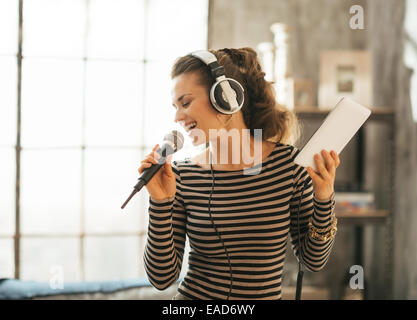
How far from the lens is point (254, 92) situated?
99cm

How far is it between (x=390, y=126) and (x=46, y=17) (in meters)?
1.72

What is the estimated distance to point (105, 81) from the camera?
2076 millimetres

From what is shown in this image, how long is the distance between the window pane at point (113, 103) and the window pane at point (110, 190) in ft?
0.23

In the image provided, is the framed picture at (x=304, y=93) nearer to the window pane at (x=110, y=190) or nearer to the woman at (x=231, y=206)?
the window pane at (x=110, y=190)

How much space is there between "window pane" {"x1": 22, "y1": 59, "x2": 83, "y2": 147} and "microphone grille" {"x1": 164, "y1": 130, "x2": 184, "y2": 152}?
1.36 meters

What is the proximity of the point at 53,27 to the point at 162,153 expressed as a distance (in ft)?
5.08

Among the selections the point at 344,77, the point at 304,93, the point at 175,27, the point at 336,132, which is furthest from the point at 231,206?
the point at 175,27

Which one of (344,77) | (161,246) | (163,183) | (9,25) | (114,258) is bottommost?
(114,258)

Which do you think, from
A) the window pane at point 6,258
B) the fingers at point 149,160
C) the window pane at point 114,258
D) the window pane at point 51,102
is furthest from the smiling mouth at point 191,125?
the window pane at point 6,258

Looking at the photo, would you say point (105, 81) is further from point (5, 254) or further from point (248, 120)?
point (248, 120)

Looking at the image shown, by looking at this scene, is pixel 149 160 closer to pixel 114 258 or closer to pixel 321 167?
pixel 321 167
